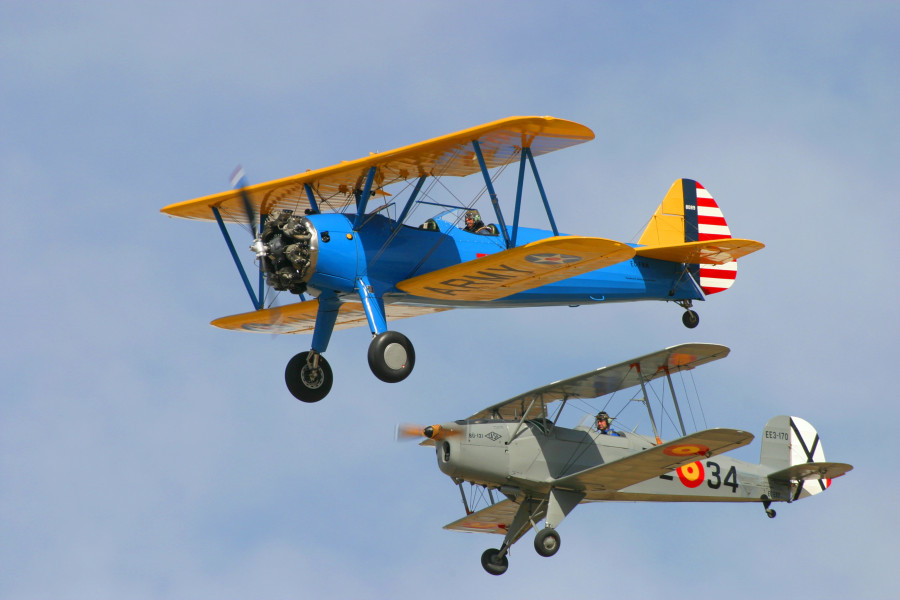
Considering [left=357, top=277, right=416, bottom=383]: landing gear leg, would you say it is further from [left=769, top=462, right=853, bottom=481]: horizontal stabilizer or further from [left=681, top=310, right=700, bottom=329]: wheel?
[left=769, top=462, right=853, bottom=481]: horizontal stabilizer

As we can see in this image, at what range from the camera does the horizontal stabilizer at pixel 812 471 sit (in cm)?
2134

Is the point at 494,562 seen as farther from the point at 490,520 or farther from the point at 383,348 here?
the point at 383,348

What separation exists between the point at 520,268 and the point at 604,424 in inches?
197

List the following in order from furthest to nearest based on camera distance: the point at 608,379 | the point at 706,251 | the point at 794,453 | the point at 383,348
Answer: the point at 794,453 → the point at 608,379 → the point at 706,251 → the point at 383,348

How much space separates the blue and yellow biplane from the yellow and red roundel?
11.8 feet

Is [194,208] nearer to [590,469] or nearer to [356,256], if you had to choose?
[356,256]

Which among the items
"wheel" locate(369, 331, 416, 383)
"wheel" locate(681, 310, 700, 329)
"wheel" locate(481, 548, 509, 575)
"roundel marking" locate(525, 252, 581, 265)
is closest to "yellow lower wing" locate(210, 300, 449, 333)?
"wheel" locate(369, 331, 416, 383)

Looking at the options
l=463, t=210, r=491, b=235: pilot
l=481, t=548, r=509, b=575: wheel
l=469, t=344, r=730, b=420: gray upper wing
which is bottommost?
l=481, t=548, r=509, b=575: wheel

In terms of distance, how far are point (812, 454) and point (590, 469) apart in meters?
7.22

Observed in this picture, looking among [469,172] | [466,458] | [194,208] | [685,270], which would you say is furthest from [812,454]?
[194,208]

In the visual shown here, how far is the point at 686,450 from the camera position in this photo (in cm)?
1894

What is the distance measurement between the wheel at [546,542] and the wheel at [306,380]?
374 cm

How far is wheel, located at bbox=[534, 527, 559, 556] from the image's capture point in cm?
1915

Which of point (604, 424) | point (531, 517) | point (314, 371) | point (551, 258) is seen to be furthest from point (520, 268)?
point (531, 517)
